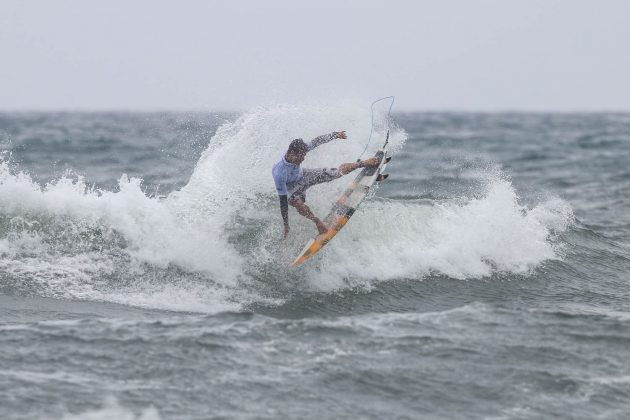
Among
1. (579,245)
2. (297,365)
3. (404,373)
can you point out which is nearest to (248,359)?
(297,365)

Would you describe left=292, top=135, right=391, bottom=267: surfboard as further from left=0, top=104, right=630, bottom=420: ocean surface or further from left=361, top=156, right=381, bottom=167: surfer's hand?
left=0, top=104, right=630, bottom=420: ocean surface

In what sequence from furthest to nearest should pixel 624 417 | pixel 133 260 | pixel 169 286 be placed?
pixel 133 260
pixel 169 286
pixel 624 417

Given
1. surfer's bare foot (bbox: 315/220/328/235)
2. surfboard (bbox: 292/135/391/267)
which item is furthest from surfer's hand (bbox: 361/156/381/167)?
surfer's bare foot (bbox: 315/220/328/235)

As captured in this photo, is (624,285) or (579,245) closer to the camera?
(624,285)

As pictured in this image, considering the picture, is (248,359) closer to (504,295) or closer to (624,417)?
(624,417)

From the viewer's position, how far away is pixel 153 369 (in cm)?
936

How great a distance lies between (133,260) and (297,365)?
5303 mm

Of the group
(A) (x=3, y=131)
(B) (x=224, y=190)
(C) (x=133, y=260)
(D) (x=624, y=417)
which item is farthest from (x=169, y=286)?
(A) (x=3, y=131)

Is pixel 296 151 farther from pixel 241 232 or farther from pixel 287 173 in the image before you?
→ pixel 241 232

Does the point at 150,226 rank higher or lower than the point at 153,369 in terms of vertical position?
higher

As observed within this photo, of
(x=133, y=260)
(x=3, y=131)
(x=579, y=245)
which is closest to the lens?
(x=133, y=260)

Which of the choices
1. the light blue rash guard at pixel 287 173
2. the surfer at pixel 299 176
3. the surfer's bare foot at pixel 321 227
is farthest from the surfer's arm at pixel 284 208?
the surfer's bare foot at pixel 321 227

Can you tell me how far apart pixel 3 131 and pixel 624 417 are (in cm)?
5036

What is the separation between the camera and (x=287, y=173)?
13594 mm
